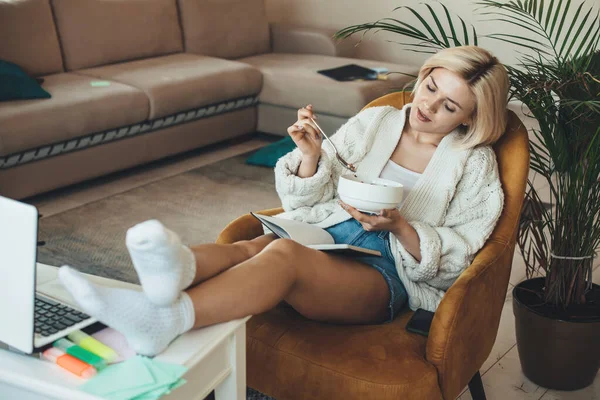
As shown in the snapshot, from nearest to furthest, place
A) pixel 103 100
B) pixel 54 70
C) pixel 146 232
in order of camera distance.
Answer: pixel 146 232 → pixel 103 100 → pixel 54 70

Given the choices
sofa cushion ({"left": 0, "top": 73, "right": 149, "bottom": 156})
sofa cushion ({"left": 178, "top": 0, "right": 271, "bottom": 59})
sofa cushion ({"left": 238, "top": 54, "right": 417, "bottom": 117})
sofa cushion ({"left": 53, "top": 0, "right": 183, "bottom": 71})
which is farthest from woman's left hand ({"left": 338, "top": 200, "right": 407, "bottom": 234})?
sofa cushion ({"left": 178, "top": 0, "right": 271, "bottom": 59})

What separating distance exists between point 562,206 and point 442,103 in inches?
17.0

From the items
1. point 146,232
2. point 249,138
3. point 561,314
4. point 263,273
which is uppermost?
point 146,232

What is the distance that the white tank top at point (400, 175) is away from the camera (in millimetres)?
1848

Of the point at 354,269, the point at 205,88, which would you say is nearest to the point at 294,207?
the point at 354,269

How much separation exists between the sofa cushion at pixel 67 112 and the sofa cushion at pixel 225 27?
104 centimetres

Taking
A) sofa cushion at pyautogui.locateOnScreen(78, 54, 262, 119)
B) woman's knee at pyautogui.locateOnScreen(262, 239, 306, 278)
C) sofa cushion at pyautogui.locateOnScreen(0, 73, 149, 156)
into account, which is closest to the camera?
woman's knee at pyautogui.locateOnScreen(262, 239, 306, 278)

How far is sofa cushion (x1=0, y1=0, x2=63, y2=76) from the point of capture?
3.53 metres

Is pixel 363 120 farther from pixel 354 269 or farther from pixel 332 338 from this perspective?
pixel 332 338

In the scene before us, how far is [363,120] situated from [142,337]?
101cm

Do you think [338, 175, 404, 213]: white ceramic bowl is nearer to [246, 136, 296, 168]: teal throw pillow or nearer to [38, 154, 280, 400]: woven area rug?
[38, 154, 280, 400]: woven area rug

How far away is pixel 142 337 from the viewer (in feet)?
3.70

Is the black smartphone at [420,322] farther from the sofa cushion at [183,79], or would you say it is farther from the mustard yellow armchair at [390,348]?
the sofa cushion at [183,79]

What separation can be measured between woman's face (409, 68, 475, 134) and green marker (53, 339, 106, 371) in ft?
3.34
